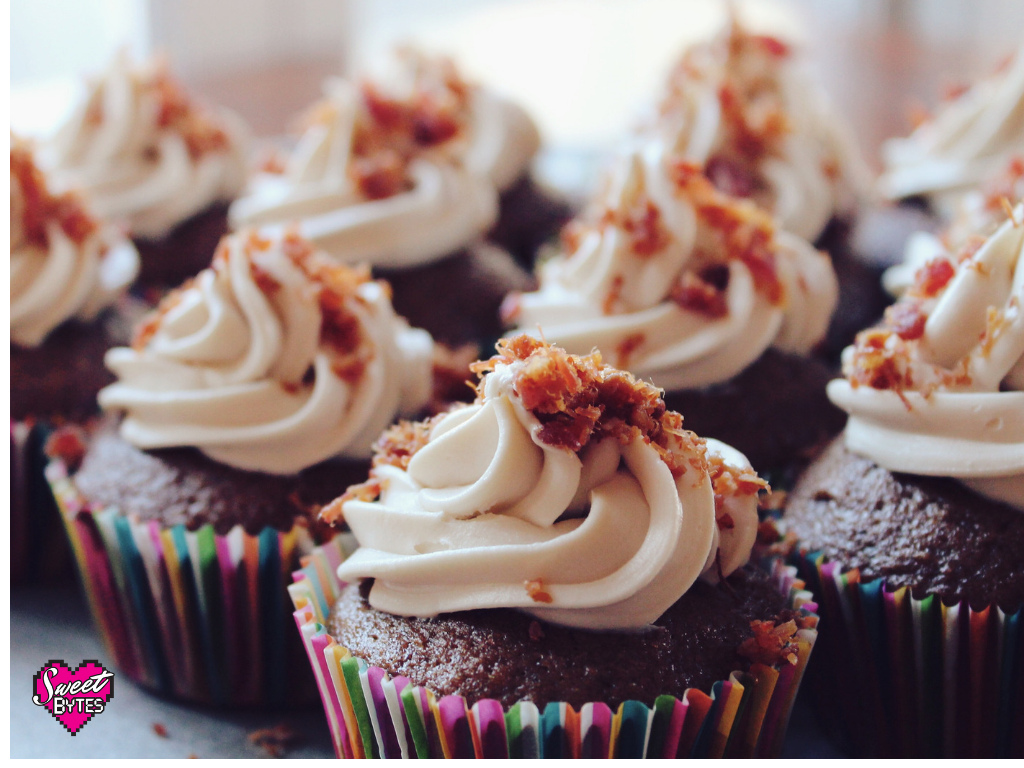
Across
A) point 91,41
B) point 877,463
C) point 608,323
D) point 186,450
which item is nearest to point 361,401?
point 186,450

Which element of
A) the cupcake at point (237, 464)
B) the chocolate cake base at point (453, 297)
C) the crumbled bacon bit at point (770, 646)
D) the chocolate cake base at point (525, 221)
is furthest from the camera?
the chocolate cake base at point (525, 221)

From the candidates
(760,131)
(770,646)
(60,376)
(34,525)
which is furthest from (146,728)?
(760,131)

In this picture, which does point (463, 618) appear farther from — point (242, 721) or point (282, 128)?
point (282, 128)

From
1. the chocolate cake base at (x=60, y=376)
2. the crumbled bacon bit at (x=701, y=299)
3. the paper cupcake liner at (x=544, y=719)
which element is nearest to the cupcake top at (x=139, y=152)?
the chocolate cake base at (x=60, y=376)

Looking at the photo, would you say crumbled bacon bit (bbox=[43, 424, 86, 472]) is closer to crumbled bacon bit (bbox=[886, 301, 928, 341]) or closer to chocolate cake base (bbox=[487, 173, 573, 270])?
chocolate cake base (bbox=[487, 173, 573, 270])

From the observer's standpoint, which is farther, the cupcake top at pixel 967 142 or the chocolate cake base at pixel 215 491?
the cupcake top at pixel 967 142

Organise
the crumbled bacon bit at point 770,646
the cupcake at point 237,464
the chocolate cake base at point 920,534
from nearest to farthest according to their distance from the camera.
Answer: the crumbled bacon bit at point 770,646
the chocolate cake base at point 920,534
the cupcake at point 237,464

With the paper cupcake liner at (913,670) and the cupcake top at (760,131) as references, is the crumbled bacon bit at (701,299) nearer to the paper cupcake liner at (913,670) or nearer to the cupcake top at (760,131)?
the paper cupcake liner at (913,670)
